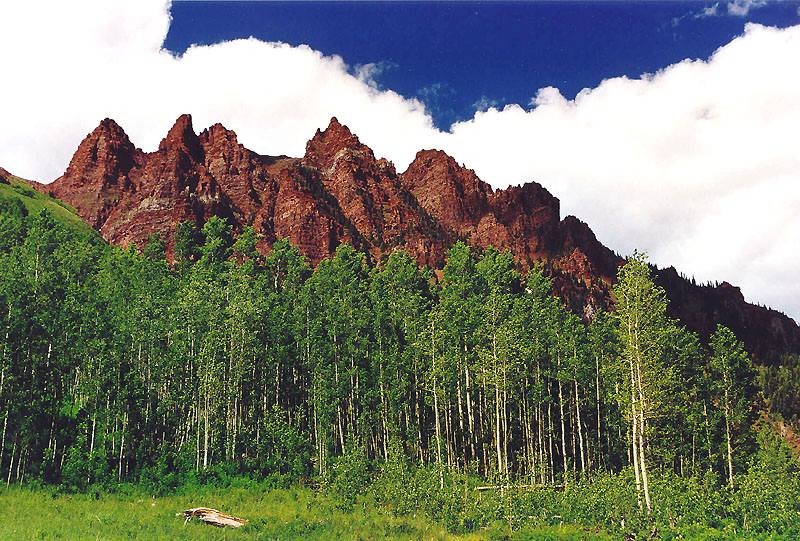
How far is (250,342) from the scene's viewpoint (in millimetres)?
55656

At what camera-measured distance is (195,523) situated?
32.5 meters

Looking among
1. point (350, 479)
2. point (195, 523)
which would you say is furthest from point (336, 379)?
point (195, 523)

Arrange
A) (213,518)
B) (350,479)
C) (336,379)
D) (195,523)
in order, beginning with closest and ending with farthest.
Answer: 1. (195,523)
2. (213,518)
3. (350,479)
4. (336,379)

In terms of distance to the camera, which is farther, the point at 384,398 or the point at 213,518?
the point at 384,398

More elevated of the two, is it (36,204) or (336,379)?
(36,204)

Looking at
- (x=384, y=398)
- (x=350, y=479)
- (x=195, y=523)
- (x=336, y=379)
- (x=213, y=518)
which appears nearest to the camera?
(x=195, y=523)

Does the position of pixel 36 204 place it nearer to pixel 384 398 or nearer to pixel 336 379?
pixel 336 379

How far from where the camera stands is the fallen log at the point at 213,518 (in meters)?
32.6

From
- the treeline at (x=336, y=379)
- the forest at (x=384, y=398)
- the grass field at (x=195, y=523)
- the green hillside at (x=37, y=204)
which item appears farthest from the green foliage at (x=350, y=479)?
the green hillside at (x=37, y=204)

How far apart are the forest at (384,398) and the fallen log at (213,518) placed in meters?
8.23

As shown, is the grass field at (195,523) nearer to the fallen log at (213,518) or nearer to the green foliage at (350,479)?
the fallen log at (213,518)

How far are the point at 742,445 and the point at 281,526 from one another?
52.6 m

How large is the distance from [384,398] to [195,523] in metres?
27.8

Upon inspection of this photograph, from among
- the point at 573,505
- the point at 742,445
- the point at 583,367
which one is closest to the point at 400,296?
the point at 583,367
